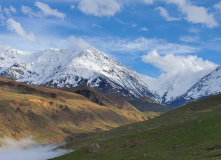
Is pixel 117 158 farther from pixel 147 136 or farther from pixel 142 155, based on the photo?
pixel 147 136

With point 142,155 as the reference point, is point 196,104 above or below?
above

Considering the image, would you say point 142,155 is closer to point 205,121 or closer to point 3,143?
point 205,121

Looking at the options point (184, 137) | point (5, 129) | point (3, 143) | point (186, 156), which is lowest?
point (186, 156)

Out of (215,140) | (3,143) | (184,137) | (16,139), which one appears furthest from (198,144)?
(16,139)

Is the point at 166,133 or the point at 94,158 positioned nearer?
the point at 94,158

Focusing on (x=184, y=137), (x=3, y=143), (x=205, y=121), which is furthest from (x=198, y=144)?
(x=3, y=143)

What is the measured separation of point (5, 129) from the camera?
191m

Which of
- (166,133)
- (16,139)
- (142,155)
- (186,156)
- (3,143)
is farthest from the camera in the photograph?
(16,139)

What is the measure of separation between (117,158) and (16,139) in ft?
476

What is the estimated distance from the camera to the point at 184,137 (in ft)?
229

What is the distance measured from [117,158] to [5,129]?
148555mm

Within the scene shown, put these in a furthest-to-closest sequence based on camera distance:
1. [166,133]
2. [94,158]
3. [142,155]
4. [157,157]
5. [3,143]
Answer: [3,143], [166,133], [94,158], [142,155], [157,157]

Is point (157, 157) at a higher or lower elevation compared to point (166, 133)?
lower

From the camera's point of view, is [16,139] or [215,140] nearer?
[215,140]
